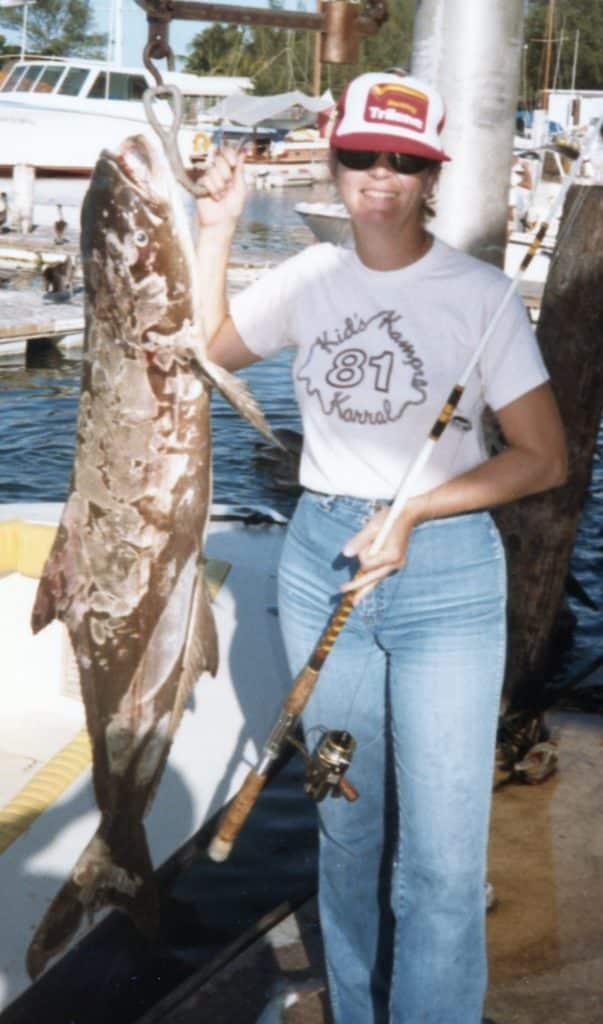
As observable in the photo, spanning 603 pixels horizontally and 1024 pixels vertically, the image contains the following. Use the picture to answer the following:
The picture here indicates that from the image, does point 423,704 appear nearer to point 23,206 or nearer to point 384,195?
point 384,195

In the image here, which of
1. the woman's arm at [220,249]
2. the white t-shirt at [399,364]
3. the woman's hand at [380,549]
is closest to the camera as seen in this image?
the woman's hand at [380,549]

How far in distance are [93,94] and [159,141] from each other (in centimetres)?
3965

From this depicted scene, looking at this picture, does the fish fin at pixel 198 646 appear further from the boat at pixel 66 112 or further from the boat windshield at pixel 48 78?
the boat windshield at pixel 48 78

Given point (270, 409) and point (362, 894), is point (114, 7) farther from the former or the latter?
point (362, 894)

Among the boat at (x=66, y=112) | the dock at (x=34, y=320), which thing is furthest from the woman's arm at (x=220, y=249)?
the boat at (x=66, y=112)

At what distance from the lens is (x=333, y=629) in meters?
2.84

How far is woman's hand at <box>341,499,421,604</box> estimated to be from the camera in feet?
8.71

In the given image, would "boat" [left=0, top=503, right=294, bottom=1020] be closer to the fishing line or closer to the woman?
the woman

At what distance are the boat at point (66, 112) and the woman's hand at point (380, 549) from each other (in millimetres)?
37159

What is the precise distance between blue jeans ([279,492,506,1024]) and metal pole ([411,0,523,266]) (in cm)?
117

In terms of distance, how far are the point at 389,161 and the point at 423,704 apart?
119cm

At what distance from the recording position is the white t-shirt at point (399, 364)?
2.76 meters

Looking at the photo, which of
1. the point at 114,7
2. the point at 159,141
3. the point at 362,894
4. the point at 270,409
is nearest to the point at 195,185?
the point at 159,141

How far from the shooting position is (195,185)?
2.83 metres
